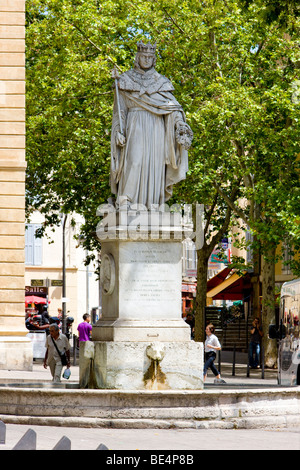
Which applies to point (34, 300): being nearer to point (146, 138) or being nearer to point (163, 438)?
point (146, 138)

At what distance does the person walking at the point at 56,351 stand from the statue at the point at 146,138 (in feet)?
19.0

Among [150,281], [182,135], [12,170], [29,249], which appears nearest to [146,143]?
[182,135]

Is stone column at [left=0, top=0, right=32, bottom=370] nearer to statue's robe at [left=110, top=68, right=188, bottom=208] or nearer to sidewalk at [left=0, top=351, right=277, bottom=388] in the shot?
sidewalk at [left=0, top=351, right=277, bottom=388]

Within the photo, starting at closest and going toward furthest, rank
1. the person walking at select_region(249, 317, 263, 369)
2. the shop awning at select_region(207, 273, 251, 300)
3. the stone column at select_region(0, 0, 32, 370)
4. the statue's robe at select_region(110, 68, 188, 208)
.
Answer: the statue's robe at select_region(110, 68, 188, 208) → the stone column at select_region(0, 0, 32, 370) → the person walking at select_region(249, 317, 263, 369) → the shop awning at select_region(207, 273, 251, 300)

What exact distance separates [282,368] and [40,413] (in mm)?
8582

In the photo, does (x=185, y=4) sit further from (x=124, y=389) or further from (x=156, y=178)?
(x=124, y=389)

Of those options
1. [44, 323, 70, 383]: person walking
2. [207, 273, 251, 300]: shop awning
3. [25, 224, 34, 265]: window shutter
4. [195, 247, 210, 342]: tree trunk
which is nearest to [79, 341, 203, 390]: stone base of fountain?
[44, 323, 70, 383]: person walking

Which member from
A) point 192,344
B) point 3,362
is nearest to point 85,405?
point 192,344

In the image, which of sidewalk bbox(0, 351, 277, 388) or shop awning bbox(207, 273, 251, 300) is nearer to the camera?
sidewalk bbox(0, 351, 277, 388)

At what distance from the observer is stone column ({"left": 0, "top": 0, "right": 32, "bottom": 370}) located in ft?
86.6

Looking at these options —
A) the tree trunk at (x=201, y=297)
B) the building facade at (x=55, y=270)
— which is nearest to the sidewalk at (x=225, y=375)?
the tree trunk at (x=201, y=297)

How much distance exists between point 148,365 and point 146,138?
10.1 ft

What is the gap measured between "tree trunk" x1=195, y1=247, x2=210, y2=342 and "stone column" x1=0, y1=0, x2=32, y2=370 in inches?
408
